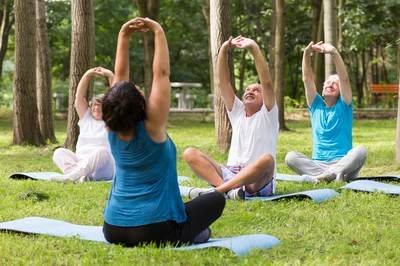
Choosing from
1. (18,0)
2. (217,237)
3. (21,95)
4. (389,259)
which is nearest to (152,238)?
(217,237)

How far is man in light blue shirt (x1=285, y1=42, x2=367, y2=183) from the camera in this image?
565 cm

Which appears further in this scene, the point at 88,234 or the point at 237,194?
the point at 237,194

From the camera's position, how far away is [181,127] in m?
15.7

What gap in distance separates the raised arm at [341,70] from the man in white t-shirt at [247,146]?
1.17 metres

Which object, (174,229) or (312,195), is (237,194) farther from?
(174,229)

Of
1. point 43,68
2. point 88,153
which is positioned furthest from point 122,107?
point 43,68

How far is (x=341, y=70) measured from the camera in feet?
18.0

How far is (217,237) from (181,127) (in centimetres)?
1226

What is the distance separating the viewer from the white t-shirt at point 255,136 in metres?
4.82

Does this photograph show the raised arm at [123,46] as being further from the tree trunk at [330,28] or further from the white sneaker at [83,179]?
the tree trunk at [330,28]

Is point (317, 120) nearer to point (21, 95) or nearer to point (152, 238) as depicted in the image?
point (152, 238)

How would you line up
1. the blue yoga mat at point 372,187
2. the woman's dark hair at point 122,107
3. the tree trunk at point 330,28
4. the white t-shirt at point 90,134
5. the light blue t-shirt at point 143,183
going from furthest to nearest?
the tree trunk at point 330,28 → the white t-shirt at point 90,134 → the blue yoga mat at point 372,187 → the light blue t-shirt at point 143,183 → the woman's dark hair at point 122,107

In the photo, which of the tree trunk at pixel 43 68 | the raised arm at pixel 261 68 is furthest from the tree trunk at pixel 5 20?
the raised arm at pixel 261 68

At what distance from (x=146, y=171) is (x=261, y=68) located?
7.14 feet
